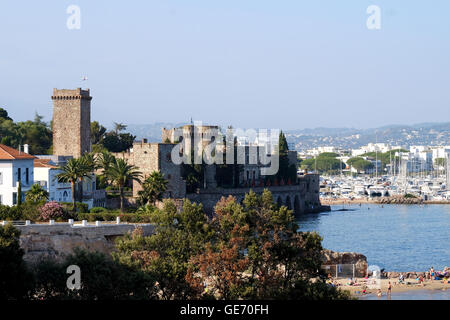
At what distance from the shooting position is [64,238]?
129 ft

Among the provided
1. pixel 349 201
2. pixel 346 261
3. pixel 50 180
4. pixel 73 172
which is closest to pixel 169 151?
pixel 50 180

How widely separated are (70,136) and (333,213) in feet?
178

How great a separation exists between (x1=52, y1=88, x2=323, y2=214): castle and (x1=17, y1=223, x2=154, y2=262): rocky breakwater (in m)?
31.5

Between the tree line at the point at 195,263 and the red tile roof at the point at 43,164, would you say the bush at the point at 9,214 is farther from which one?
the red tile roof at the point at 43,164

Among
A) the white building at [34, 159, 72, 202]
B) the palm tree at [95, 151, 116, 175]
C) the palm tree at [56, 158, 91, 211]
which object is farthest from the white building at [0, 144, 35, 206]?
the palm tree at [95, 151, 116, 175]

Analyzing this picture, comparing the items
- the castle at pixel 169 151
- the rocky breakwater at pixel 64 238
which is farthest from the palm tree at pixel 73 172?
the rocky breakwater at pixel 64 238

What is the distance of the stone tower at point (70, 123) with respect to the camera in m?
82.4

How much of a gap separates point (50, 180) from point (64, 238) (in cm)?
2227

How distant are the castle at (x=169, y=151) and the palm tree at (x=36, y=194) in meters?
19.0

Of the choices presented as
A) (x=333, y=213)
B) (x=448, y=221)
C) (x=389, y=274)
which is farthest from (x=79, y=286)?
(x=333, y=213)

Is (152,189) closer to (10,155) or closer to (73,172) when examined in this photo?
(73,172)

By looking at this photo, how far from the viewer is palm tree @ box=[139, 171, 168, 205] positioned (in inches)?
2751

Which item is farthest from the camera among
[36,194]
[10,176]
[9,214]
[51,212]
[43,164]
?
[43,164]

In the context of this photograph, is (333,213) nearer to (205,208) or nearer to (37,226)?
(205,208)
